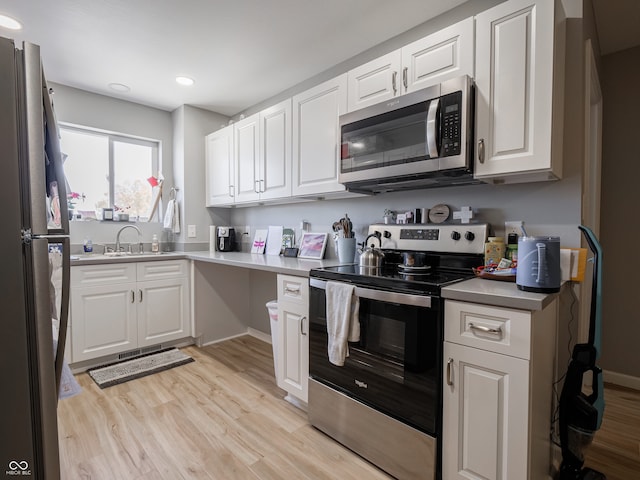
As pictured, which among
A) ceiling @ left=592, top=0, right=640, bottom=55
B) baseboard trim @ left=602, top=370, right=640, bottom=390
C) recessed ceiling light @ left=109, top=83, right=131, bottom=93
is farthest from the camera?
recessed ceiling light @ left=109, top=83, right=131, bottom=93

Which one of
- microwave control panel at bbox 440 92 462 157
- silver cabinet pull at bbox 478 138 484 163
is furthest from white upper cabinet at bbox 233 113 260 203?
silver cabinet pull at bbox 478 138 484 163

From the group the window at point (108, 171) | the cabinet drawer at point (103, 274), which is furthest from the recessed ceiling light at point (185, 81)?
the cabinet drawer at point (103, 274)

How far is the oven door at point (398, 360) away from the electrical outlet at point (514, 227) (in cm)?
73

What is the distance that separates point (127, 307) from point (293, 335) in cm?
172

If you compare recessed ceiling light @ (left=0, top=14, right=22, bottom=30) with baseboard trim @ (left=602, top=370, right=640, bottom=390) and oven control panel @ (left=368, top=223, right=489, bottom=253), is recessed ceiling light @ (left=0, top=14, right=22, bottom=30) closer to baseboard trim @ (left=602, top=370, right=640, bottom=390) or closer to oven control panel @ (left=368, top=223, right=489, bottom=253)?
oven control panel @ (left=368, top=223, right=489, bottom=253)

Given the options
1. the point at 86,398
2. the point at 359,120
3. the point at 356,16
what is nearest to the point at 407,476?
the point at 359,120

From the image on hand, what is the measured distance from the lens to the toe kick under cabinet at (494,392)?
3.87 ft

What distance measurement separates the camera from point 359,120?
6.64 ft

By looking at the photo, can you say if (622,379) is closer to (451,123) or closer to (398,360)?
(398,360)

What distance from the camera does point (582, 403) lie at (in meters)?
1.41

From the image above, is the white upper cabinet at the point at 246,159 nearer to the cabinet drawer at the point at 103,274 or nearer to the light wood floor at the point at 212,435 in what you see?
the cabinet drawer at the point at 103,274

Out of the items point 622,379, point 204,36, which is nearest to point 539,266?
point 622,379

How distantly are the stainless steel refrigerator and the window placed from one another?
2.76m

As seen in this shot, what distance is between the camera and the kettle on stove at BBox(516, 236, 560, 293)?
126 cm
